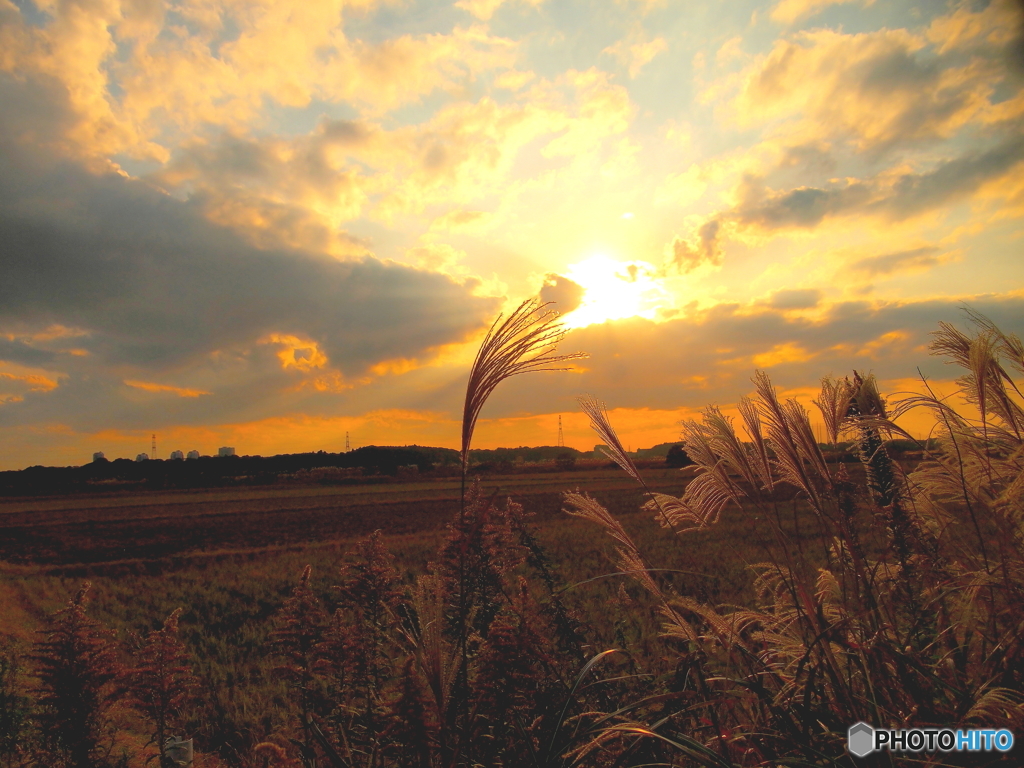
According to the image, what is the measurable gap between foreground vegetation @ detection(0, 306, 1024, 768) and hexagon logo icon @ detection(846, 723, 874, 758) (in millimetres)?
66

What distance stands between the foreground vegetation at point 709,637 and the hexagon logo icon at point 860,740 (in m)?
0.07

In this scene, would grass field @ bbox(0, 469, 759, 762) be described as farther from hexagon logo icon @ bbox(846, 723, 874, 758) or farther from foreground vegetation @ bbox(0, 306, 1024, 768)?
hexagon logo icon @ bbox(846, 723, 874, 758)

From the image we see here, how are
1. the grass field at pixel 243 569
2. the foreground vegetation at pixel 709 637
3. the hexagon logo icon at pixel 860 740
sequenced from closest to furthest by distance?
1. the hexagon logo icon at pixel 860 740
2. the foreground vegetation at pixel 709 637
3. the grass field at pixel 243 569

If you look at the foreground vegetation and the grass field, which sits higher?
the foreground vegetation

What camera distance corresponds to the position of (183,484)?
71938 mm

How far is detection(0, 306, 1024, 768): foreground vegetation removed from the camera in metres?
1.79

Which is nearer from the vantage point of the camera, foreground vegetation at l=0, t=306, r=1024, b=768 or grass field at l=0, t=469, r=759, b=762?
foreground vegetation at l=0, t=306, r=1024, b=768

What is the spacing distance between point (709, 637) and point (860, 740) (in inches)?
21.0

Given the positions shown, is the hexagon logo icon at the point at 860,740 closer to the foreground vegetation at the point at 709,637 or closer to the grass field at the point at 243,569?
the foreground vegetation at the point at 709,637

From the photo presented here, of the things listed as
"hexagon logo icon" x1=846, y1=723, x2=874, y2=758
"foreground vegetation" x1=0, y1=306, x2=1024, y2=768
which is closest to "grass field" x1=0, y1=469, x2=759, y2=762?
"foreground vegetation" x1=0, y1=306, x2=1024, y2=768

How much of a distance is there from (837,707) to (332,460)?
9957 centimetres

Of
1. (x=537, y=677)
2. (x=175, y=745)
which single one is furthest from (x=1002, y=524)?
(x=175, y=745)

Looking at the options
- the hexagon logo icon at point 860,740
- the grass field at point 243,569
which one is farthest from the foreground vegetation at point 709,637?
the grass field at point 243,569

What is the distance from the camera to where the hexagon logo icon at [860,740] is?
64.2 inches
